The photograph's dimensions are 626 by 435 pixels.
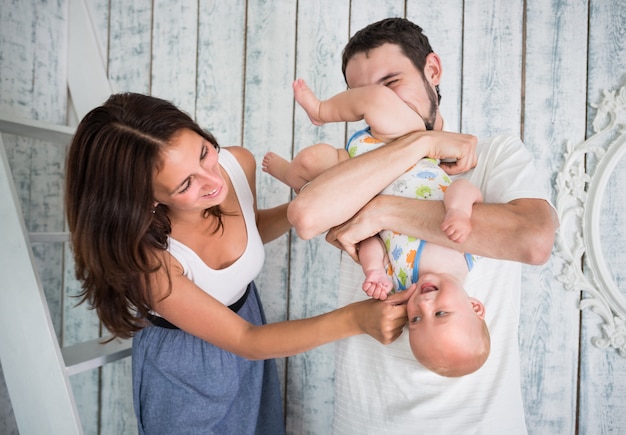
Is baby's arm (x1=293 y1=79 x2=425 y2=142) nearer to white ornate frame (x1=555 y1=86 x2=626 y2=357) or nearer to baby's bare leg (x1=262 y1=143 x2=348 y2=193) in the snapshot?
baby's bare leg (x1=262 y1=143 x2=348 y2=193)

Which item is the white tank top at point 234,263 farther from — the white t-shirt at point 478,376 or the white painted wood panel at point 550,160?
the white painted wood panel at point 550,160

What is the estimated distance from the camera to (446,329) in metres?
0.92

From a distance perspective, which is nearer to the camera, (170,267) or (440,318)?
(440,318)

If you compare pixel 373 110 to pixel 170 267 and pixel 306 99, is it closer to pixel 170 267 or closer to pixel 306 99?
pixel 306 99

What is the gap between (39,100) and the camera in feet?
6.22

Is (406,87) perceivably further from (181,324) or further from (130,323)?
(130,323)

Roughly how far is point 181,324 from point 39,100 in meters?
1.34

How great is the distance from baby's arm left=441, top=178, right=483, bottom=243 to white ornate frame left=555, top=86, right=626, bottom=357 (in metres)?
0.69

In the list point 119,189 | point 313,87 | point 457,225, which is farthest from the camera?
point 313,87

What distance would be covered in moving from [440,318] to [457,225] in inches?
7.9

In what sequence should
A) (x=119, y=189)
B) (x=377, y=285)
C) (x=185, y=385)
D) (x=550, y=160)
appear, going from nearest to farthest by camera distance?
1. (x=377, y=285)
2. (x=119, y=189)
3. (x=185, y=385)
4. (x=550, y=160)

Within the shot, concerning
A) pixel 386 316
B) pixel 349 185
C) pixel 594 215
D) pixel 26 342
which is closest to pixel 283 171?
pixel 349 185

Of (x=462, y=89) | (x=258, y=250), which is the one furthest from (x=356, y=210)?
(x=462, y=89)

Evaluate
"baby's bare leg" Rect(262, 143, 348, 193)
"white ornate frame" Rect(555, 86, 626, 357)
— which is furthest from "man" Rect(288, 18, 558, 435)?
"white ornate frame" Rect(555, 86, 626, 357)
